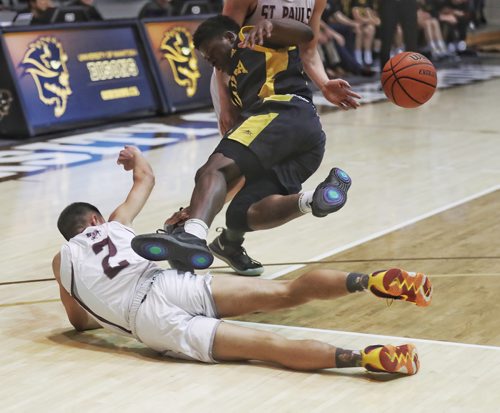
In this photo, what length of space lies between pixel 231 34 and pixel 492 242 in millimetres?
2256

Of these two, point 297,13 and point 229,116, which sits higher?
point 297,13

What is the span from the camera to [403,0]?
1458 cm

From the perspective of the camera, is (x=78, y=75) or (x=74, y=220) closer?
(x=74, y=220)

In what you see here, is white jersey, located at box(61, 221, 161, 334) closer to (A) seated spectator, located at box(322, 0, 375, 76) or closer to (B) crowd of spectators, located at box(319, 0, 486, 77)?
(B) crowd of spectators, located at box(319, 0, 486, 77)

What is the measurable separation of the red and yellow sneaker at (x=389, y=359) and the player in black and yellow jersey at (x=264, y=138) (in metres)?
1.12

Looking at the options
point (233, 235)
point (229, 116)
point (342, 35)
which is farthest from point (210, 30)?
point (342, 35)

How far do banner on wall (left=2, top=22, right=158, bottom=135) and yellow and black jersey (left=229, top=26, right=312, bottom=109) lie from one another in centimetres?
564

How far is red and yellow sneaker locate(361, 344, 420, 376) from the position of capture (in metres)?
3.97

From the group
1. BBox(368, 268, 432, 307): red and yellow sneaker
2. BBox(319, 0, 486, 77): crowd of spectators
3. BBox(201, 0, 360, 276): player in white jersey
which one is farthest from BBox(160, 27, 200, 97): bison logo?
BBox(368, 268, 432, 307): red and yellow sneaker

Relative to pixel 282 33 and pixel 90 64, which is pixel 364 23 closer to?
pixel 90 64

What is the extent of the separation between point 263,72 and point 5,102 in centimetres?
588

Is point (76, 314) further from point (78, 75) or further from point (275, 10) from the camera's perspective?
point (78, 75)

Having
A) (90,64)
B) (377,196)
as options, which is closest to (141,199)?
(377,196)

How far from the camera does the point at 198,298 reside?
4281 mm
